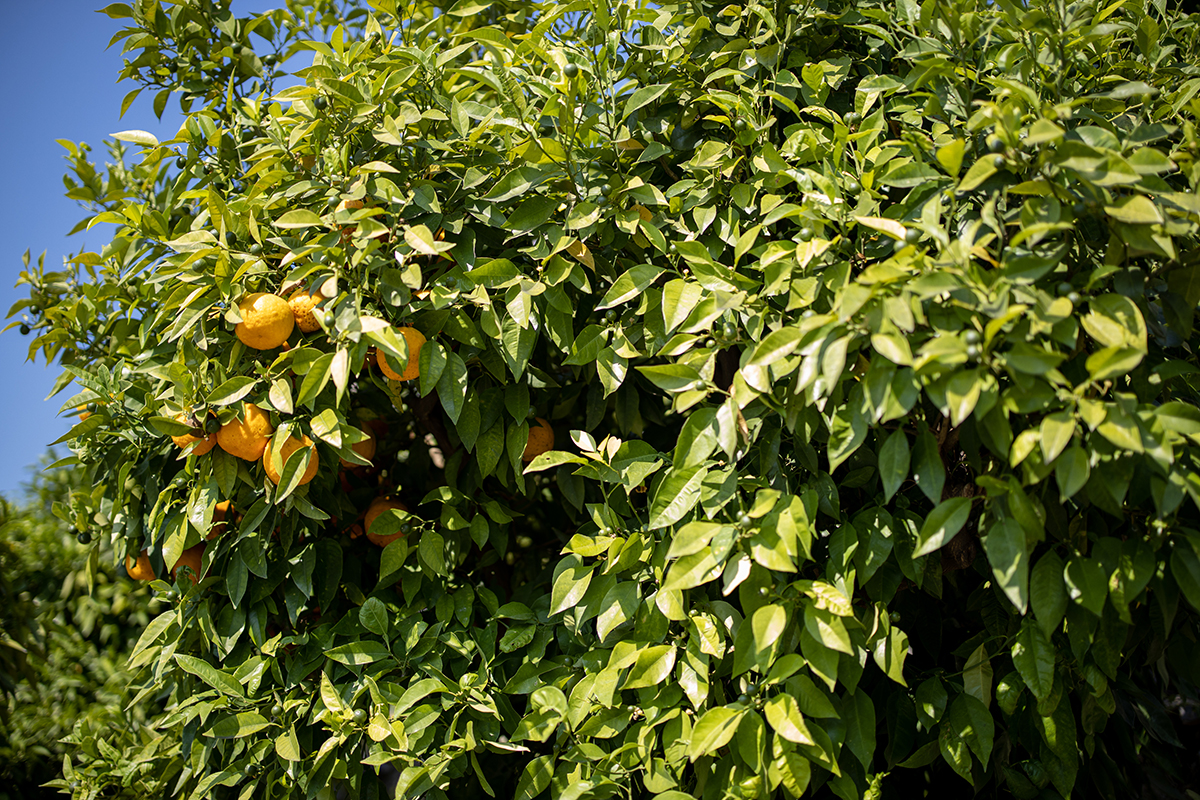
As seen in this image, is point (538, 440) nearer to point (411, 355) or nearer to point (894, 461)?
point (411, 355)

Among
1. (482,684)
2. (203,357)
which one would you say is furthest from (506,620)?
(203,357)

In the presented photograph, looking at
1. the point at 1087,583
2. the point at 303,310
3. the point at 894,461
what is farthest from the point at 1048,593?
the point at 303,310

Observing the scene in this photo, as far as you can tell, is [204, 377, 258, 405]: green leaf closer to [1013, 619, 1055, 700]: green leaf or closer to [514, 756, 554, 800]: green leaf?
[514, 756, 554, 800]: green leaf

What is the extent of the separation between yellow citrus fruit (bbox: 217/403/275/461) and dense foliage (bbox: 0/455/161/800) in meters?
1.47

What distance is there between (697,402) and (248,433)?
0.75 metres

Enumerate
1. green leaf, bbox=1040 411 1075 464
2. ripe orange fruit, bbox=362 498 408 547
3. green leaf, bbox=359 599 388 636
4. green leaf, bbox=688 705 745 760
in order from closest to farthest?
green leaf, bbox=1040 411 1075 464, green leaf, bbox=688 705 745 760, green leaf, bbox=359 599 388 636, ripe orange fruit, bbox=362 498 408 547

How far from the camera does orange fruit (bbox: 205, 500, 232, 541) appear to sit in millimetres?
1512

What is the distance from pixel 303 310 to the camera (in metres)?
1.36

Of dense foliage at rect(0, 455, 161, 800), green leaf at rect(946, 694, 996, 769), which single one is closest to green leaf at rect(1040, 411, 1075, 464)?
green leaf at rect(946, 694, 996, 769)

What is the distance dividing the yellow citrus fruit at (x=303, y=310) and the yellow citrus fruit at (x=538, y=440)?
43cm

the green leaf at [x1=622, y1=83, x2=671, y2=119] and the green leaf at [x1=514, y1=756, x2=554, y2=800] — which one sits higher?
the green leaf at [x1=622, y1=83, x2=671, y2=119]

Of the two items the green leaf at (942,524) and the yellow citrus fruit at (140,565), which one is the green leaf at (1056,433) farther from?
the yellow citrus fruit at (140,565)

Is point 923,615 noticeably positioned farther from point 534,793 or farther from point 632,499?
point 534,793

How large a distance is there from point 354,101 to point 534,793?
1.16 metres
